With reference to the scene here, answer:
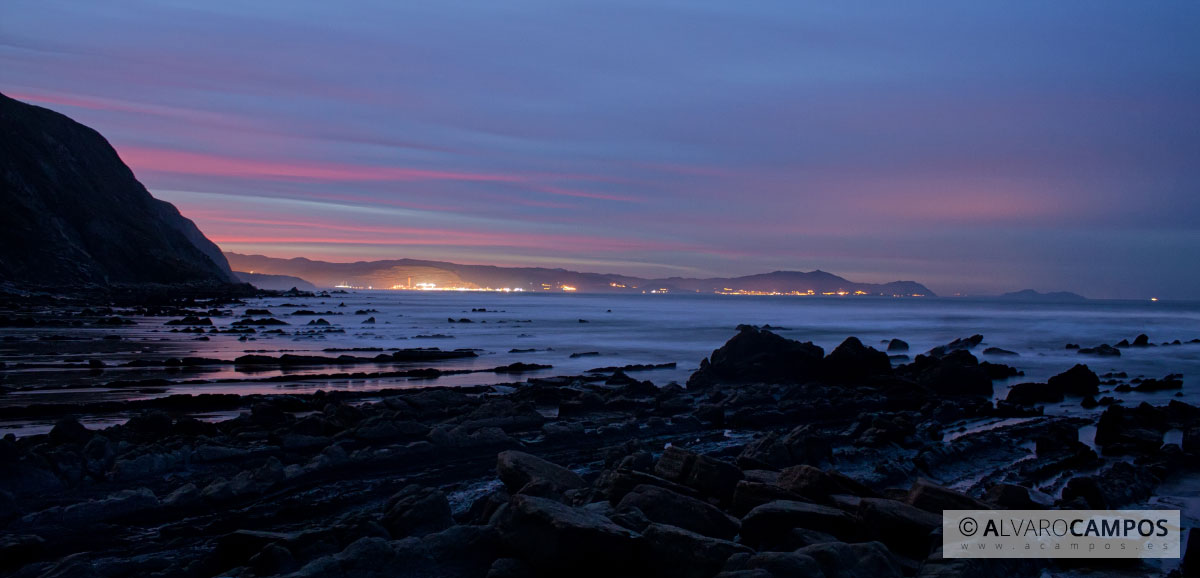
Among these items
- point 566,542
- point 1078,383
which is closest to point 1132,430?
point 1078,383

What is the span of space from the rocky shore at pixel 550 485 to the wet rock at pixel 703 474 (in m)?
0.02

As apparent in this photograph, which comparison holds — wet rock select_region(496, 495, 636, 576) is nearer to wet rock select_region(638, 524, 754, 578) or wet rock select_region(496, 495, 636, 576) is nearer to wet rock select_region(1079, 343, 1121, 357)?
wet rock select_region(638, 524, 754, 578)

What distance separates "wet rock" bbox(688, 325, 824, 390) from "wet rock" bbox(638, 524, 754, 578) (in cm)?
1552

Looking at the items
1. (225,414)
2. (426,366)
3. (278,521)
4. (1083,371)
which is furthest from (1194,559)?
(426,366)

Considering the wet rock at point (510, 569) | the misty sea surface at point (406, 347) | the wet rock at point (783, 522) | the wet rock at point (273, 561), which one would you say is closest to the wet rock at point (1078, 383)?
the misty sea surface at point (406, 347)

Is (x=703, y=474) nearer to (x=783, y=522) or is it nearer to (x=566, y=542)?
(x=783, y=522)

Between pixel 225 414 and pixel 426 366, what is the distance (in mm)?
11261

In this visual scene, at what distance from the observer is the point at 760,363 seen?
22672 mm

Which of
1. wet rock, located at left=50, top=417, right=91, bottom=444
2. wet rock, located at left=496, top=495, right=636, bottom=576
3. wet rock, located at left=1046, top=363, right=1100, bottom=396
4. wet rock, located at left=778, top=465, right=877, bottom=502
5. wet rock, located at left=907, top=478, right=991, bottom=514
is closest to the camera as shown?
wet rock, located at left=496, top=495, right=636, bottom=576

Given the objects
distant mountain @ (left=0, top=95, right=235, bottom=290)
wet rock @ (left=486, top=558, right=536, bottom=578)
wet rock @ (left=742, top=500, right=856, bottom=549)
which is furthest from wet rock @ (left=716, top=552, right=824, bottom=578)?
distant mountain @ (left=0, top=95, right=235, bottom=290)

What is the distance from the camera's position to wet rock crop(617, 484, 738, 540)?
22.0 feet

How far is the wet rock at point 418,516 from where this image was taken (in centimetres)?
694

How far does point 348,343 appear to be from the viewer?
3481cm

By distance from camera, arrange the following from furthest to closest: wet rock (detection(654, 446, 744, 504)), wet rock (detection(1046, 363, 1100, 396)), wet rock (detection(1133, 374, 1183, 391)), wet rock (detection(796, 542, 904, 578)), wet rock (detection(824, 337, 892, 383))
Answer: wet rock (detection(1133, 374, 1183, 391)) → wet rock (detection(824, 337, 892, 383)) → wet rock (detection(1046, 363, 1100, 396)) → wet rock (detection(654, 446, 744, 504)) → wet rock (detection(796, 542, 904, 578))
